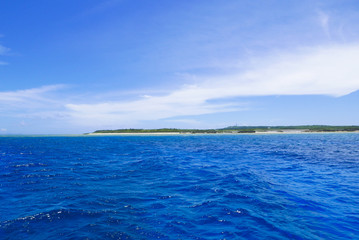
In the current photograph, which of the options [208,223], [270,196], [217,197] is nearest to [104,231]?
[208,223]

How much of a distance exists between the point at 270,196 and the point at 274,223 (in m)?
4.48

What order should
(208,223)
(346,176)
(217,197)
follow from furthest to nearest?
(346,176)
(217,197)
(208,223)

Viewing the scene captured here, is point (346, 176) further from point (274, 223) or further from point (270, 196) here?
point (274, 223)

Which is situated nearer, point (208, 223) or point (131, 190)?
point (208, 223)

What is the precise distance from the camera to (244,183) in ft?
55.4

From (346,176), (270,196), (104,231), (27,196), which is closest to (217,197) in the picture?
(270,196)

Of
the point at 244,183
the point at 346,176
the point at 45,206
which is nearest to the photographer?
the point at 45,206

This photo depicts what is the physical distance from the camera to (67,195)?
1351cm

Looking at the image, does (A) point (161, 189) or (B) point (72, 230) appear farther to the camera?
(A) point (161, 189)

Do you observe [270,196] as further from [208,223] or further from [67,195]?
[67,195]

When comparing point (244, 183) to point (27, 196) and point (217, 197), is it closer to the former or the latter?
point (217, 197)

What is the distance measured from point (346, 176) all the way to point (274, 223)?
622 inches

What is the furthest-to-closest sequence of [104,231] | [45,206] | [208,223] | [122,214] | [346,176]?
[346,176] → [45,206] → [122,214] → [208,223] → [104,231]

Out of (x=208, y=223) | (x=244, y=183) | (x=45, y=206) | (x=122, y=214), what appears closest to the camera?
(x=208, y=223)
